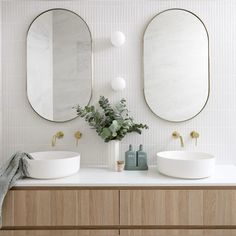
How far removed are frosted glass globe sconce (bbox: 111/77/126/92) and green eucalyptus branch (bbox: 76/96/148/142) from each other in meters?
0.11

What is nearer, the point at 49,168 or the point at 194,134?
the point at 49,168

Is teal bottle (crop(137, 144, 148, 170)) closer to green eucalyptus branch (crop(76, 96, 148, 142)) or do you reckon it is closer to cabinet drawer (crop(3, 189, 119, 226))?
green eucalyptus branch (crop(76, 96, 148, 142))

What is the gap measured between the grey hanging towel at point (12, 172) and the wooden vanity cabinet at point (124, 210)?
0.25ft

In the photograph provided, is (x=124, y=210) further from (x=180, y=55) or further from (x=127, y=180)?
(x=180, y=55)

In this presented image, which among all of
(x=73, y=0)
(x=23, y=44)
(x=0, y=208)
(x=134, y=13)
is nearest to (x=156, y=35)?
(x=134, y=13)

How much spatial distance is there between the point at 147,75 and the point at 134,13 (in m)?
0.53

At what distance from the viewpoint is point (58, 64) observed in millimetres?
2152

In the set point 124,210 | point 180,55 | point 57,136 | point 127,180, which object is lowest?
point 124,210

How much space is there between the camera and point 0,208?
1.58m

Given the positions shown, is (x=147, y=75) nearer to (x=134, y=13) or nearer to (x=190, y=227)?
(x=134, y=13)

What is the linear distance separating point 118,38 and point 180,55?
527 millimetres

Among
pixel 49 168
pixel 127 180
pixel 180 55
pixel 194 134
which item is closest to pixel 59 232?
pixel 49 168

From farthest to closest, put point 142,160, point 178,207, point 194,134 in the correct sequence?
point 194,134
point 142,160
point 178,207

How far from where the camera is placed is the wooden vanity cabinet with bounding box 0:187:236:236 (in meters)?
1.66
